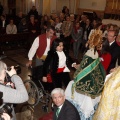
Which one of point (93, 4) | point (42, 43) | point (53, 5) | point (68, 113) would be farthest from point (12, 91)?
point (93, 4)

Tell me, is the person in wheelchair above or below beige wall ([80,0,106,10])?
below

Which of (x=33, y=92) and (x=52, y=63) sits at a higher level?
(x=52, y=63)

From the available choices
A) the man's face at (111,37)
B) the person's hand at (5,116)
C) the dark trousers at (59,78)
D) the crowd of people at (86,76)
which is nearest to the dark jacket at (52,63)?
the crowd of people at (86,76)

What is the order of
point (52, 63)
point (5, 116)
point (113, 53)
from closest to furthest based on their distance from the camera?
point (5, 116)
point (113, 53)
point (52, 63)

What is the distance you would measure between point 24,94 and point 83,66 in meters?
1.47

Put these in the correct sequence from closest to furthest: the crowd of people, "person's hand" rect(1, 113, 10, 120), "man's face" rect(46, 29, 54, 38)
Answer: "person's hand" rect(1, 113, 10, 120), the crowd of people, "man's face" rect(46, 29, 54, 38)

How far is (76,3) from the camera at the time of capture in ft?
53.9

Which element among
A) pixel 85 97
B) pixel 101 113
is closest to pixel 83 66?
pixel 85 97

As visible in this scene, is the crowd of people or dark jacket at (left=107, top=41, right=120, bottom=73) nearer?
the crowd of people

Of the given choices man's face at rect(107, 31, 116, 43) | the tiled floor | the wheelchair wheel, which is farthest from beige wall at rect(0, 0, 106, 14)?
man's face at rect(107, 31, 116, 43)

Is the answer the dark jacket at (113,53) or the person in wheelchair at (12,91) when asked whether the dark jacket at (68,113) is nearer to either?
the person in wheelchair at (12,91)

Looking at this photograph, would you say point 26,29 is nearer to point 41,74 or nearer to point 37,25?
point 37,25

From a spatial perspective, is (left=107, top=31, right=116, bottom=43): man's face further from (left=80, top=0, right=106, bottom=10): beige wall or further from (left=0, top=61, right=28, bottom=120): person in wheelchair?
(left=80, top=0, right=106, bottom=10): beige wall

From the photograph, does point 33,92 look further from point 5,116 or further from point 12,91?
point 5,116
